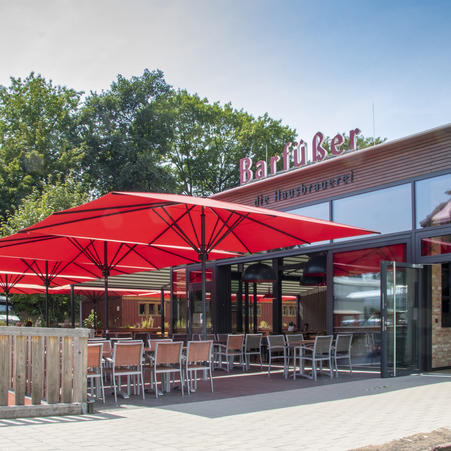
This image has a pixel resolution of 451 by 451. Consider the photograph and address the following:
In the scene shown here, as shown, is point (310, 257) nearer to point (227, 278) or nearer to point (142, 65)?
point (227, 278)

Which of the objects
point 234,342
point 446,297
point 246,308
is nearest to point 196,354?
point 234,342

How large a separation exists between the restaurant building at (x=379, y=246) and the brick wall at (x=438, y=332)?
20 mm

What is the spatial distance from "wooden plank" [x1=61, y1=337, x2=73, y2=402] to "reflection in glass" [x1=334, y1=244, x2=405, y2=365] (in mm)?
7187

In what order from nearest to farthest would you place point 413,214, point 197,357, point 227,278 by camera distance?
point 197,357 < point 413,214 < point 227,278

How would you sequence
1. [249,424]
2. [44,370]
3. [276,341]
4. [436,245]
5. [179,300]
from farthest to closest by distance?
[179,300], [276,341], [436,245], [44,370], [249,424]

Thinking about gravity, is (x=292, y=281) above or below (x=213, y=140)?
below

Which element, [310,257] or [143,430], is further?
[310,257]

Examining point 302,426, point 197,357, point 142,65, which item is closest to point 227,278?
point 197,357

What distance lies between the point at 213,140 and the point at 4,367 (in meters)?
32.1

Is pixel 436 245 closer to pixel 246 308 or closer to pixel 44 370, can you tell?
pixel 246 308

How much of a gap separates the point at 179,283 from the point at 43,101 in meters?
19.7

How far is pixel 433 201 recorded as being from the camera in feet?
35.9

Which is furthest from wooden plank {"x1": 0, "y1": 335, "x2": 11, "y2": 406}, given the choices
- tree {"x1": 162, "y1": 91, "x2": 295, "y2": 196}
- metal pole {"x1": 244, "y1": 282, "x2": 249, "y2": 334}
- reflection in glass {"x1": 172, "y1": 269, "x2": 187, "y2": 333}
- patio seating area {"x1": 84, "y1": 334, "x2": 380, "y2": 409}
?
tree {"x1": 162, "y1": 91, "x2": 295, "y2": 196}

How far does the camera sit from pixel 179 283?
18375mm
